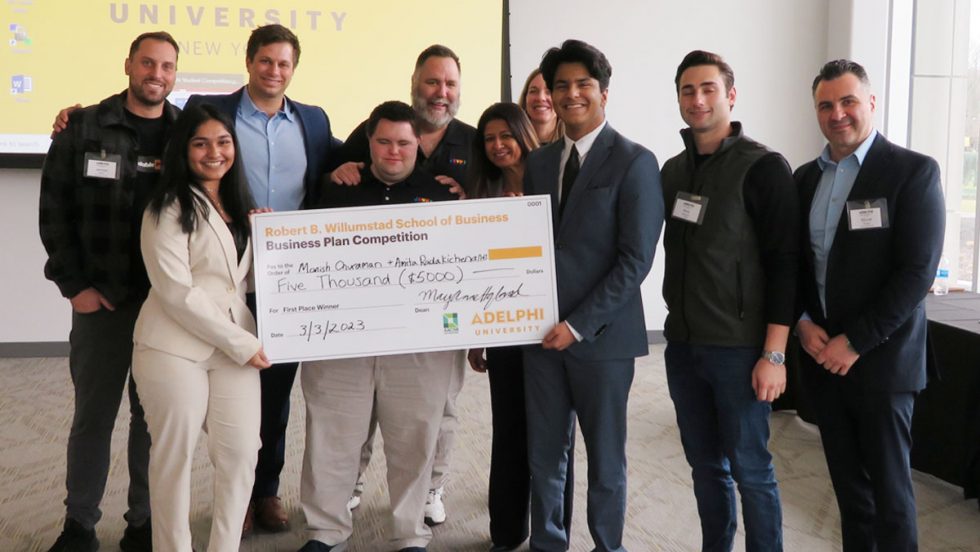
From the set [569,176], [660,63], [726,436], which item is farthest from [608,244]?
[660,63]

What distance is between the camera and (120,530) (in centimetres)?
299

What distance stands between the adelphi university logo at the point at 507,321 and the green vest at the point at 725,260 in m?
0.47

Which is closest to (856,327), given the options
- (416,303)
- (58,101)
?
(416,303)

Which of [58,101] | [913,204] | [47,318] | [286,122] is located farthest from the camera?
[47,318]

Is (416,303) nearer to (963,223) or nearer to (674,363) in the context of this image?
(674,363)

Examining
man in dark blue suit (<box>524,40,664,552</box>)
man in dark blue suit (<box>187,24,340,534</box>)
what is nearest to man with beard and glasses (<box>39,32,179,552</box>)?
man in dark blue suit (<box>187,24,340,534</box>)

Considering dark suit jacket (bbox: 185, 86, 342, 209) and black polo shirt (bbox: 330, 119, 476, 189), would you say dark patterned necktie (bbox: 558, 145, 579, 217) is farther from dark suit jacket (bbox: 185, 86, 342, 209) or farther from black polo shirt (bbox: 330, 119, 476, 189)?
dark suit jacket (bbox: 185, 86, 342, 209)

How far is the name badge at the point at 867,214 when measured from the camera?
7.11 feet

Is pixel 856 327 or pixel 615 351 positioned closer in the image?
pixel 856 327

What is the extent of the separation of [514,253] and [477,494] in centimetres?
138

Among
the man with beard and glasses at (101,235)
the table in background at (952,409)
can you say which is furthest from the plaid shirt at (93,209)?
the table in background at (952,409)

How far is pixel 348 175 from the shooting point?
8.87ft

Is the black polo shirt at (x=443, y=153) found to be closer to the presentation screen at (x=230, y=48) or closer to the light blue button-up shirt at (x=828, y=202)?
Result: the light blue button-up shirt at (x=828, y=202)

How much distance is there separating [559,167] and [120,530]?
212 centimetres
